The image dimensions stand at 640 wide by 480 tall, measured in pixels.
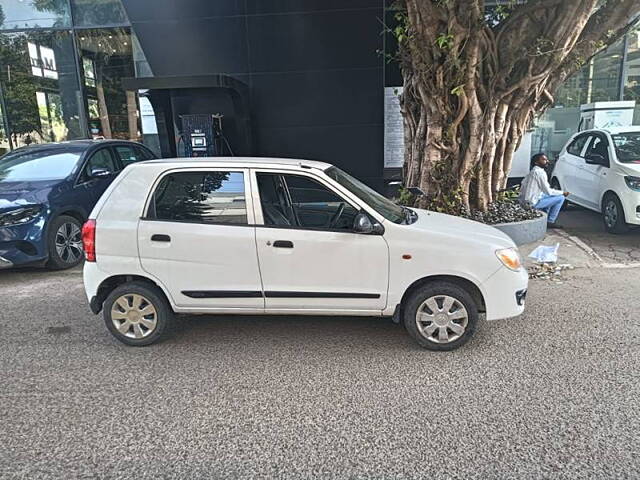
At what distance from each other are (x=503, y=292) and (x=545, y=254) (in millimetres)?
3008

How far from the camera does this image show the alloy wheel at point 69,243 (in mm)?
6645

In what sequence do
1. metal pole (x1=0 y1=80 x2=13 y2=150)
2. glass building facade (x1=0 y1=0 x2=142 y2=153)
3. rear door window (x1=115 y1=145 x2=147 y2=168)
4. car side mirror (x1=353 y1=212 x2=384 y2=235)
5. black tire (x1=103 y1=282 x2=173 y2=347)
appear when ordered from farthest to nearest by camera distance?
metal pole (x1=0 y1=80 x2=13 y2=150) < glass building facade (x1=0 y1=0 x2=142 y2=153) < rear door window (x1=115 y1=145 x2=147 y2=168) < black tire (x1=103 y1=282 x2=173 y2=347) < car side mirror (x1=353 y1=212 x2=384 y2=235)

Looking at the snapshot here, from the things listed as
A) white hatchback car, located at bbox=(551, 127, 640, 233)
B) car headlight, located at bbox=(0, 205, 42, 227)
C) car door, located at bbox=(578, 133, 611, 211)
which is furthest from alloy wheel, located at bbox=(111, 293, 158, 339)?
car door, located at bbox=(578, 133, 611, 211)

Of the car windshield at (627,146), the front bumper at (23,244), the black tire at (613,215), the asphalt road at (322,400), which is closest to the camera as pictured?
the asphalt road at (322,400)

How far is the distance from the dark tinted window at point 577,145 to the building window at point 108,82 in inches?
388

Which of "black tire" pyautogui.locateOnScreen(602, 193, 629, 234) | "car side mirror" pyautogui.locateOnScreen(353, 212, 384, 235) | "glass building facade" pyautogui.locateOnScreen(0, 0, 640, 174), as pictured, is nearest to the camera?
"car side mirror" pyautogui.locateOnScreen(353, 212, 384, 235)

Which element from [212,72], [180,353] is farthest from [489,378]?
[212,72]

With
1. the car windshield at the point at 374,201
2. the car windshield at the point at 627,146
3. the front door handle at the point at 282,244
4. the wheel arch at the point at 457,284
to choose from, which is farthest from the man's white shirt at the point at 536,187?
the front door handle at the point at 282,244

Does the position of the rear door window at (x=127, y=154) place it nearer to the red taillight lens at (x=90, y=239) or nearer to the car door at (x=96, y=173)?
the car door at (x=96, y=173)

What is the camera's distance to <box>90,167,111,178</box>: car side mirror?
7.35 meters

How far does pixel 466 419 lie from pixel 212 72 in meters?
9.65

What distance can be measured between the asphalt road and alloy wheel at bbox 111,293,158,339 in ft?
0.53

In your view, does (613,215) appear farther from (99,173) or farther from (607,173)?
(99,173)

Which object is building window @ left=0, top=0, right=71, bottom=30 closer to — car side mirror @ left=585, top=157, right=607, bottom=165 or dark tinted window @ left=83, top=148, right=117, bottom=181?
dark tinted window @ left=83, top=148, right=117, bottom=181
